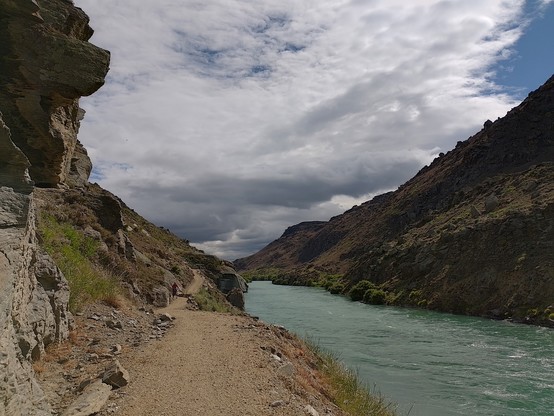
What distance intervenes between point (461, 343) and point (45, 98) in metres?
28.0

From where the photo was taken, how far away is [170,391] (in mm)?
9266

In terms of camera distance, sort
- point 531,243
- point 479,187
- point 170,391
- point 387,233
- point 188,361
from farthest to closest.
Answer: point 387,233 < point 479,187 < point 531,243 < point 188,361 < point 170,391

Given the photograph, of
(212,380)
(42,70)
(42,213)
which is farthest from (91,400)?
(42,213)

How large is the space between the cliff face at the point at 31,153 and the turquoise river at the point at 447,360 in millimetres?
11658

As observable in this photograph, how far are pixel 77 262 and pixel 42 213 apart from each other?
445cm

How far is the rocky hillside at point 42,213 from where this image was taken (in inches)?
280

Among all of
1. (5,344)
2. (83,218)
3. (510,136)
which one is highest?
(510,136)

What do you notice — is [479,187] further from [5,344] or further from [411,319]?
[5,344]

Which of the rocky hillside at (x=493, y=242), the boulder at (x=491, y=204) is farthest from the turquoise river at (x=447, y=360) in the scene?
the boulder at (x=491, y=204)

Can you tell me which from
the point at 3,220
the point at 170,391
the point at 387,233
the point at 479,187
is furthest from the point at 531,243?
the point at 387,233

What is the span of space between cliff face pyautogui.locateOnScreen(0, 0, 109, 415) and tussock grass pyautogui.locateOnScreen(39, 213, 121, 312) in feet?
7.76

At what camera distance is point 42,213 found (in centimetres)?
1991

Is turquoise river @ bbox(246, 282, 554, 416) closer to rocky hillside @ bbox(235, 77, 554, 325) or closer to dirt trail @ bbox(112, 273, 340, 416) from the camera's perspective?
rocky hillside @ bbox(235, 77, 554, 325)

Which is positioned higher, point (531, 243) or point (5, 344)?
point (531, 243)
